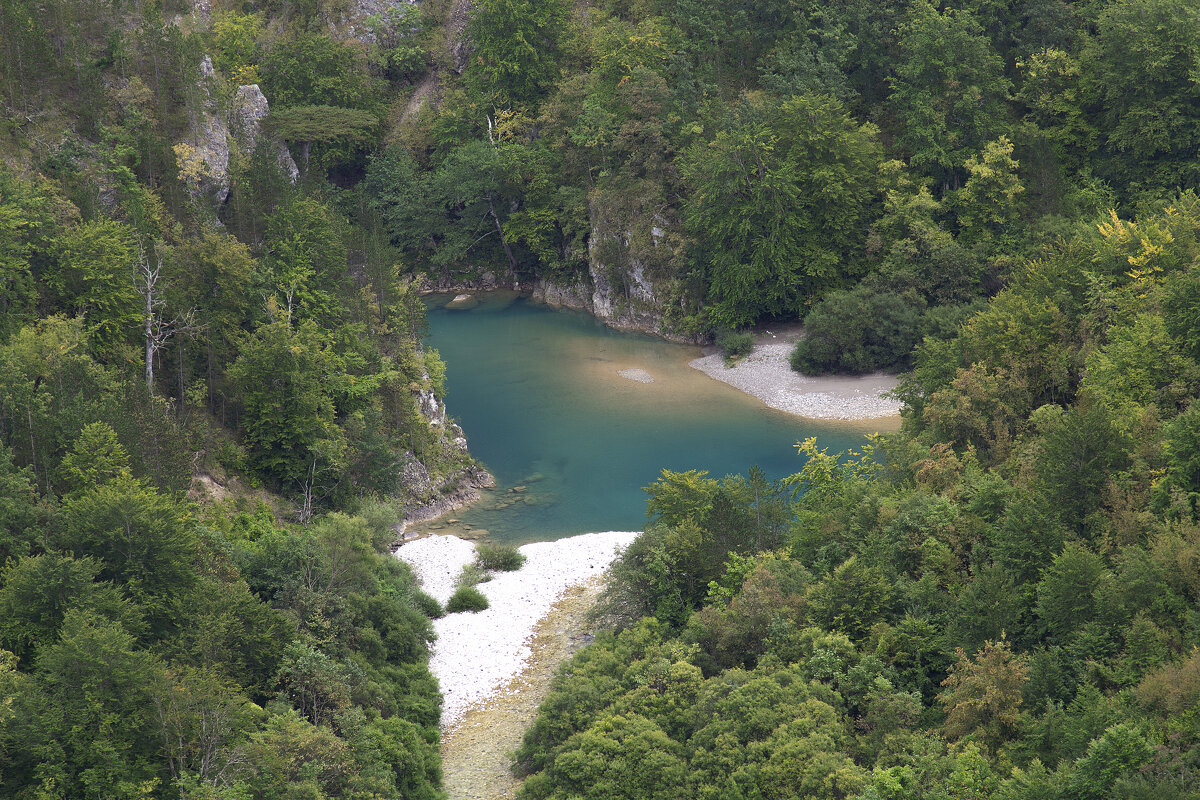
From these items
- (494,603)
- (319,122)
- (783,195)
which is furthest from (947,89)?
(319,122)

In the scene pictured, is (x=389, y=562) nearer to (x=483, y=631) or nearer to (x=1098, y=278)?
(x=483, y=631)

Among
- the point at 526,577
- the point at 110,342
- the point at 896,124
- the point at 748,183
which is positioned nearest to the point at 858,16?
the point at 896,124

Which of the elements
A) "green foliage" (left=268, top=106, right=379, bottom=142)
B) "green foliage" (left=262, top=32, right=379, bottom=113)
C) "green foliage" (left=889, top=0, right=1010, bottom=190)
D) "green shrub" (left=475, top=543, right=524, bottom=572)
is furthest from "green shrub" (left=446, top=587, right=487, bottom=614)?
"green foliage" (left=262, top=32, right=379, bottom=113)

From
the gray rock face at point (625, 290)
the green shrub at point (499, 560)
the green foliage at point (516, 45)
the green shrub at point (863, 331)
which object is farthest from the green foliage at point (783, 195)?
the green shrub at point (499, 560)

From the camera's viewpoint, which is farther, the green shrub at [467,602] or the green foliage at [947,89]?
the green foliage at [947,89]

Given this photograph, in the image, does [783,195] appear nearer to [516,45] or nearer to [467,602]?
[516,45]

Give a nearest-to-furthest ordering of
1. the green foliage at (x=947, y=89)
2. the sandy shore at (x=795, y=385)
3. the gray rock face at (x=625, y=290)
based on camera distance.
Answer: the sandy shore at (x=795, y=385)
the green foliage at (x=947, y=89)
the gray rock face at (x=625, y=290)

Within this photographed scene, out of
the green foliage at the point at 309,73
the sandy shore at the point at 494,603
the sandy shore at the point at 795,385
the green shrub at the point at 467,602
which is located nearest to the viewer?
the sandy shore at the point at 494,603

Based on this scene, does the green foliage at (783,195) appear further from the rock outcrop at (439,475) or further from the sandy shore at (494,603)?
the sandy shore at (494,603)
